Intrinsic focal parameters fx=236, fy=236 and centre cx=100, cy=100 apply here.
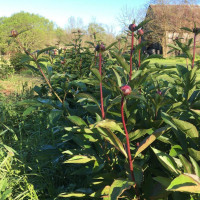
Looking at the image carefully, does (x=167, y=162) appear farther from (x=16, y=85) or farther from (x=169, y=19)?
(x=169, y=19)

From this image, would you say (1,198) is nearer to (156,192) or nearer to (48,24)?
(156,192)

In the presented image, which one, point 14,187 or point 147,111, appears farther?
point 14,187

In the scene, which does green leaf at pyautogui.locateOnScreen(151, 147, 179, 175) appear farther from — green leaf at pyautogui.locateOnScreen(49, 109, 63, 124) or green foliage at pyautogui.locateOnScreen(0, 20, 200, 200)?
green leaf at pyautogui.locateOnScreen(49, 109, 63, 124)

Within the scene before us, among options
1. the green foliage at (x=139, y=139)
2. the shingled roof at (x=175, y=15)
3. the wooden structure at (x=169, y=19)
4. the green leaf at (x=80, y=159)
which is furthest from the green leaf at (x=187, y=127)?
the shingled roof at (x=175, y=15)

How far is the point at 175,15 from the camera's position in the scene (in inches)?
921

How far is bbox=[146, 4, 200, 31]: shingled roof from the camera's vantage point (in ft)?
74.9

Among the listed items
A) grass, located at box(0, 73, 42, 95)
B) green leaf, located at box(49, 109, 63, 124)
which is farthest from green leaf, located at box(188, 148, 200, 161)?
grass, located at box(0, 73, 42, 95)

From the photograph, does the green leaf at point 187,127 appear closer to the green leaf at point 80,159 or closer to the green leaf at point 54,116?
the green leaf at point 80,159

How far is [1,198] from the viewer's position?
1.42 meters

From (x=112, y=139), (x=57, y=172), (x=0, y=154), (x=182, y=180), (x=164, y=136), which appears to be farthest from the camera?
(x=0, y=154)

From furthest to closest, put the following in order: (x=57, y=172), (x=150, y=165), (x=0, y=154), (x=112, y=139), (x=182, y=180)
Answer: (x=0, y=154) → (x=57, y=172) → (x=150, y=165) → (x=112, y=139) → (x=182, y=180)

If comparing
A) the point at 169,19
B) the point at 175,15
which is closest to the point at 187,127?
the point at 175,15

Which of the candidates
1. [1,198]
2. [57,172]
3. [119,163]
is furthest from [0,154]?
[119,163]

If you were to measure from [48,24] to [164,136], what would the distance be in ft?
167
